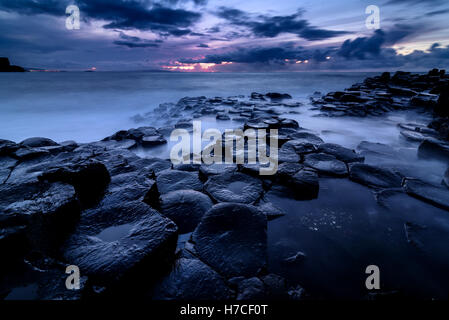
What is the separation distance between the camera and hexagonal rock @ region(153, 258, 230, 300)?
1604mm

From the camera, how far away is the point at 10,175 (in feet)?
9.07

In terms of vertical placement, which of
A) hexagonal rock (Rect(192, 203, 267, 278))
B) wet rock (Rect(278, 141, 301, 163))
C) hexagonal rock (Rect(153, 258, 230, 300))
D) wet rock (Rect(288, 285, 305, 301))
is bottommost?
wet rock (Rect(288, 285, 305, 301))

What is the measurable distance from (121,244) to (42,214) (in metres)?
0.75

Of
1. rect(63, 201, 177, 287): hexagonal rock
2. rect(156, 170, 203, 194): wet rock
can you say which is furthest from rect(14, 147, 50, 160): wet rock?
rect(63, 201, 177, 287): hexagonal rock

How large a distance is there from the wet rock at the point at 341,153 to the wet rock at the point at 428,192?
101 centimetres

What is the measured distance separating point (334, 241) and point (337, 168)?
75.5 inches

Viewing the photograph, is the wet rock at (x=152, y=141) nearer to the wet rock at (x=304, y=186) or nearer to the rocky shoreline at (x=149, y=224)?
the rocky shoreline at (x=149, y=224)

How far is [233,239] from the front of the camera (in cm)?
211

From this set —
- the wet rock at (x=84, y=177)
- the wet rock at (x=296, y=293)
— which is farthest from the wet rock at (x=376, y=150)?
the wet rock at (x=84, y=177)

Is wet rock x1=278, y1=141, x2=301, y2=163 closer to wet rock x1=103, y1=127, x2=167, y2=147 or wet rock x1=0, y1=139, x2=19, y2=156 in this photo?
wet rock x1=103, y1=127, x2=167, y2=147

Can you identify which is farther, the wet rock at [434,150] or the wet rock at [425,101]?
the wet rock at [425,101]

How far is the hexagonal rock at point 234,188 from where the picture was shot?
9.27 ft

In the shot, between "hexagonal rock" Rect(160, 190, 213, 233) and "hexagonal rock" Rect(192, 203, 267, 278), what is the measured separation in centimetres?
22
